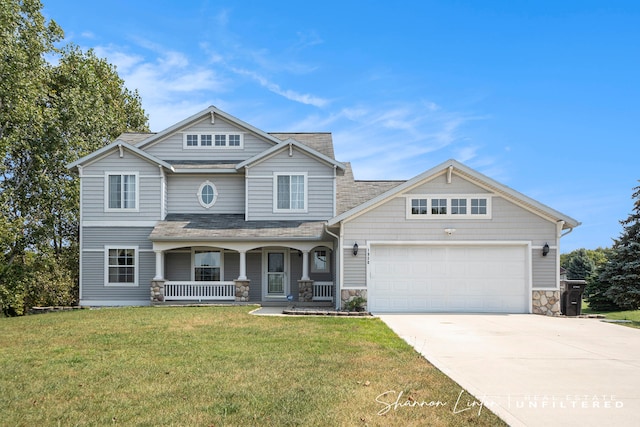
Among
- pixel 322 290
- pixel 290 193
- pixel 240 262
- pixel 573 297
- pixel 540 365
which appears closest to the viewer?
pixel 540 365

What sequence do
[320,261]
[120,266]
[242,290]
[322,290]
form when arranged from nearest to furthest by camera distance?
[242,290]
[322,290]
[120,266]
[320,261]

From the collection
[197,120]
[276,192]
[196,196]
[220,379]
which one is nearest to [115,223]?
[196,196]

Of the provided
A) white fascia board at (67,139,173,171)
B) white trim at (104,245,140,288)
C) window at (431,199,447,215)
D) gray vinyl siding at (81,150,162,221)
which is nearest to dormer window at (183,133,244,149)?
white fascia board at (67,139,173,171)

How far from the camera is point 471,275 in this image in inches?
658

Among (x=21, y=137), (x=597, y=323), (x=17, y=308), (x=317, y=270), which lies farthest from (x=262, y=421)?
(x=21, y=137)

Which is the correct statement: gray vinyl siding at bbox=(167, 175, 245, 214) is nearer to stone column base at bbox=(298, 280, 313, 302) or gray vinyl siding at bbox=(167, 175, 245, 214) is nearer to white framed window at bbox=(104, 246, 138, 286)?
white framed window at bbox=(104, 246, 138, 286)

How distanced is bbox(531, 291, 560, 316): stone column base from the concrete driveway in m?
2.42

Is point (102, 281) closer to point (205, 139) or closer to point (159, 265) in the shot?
point (159, 265)

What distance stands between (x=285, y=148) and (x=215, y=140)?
10.4 ft

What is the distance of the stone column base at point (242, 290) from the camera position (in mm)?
20188

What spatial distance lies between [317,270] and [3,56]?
A: 15.2 meters

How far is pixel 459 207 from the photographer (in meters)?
16.8

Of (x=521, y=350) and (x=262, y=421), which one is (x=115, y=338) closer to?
(x=262, y=421)

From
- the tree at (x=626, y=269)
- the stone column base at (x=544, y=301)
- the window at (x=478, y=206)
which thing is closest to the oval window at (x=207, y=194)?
the window at (x=478, y=206)
